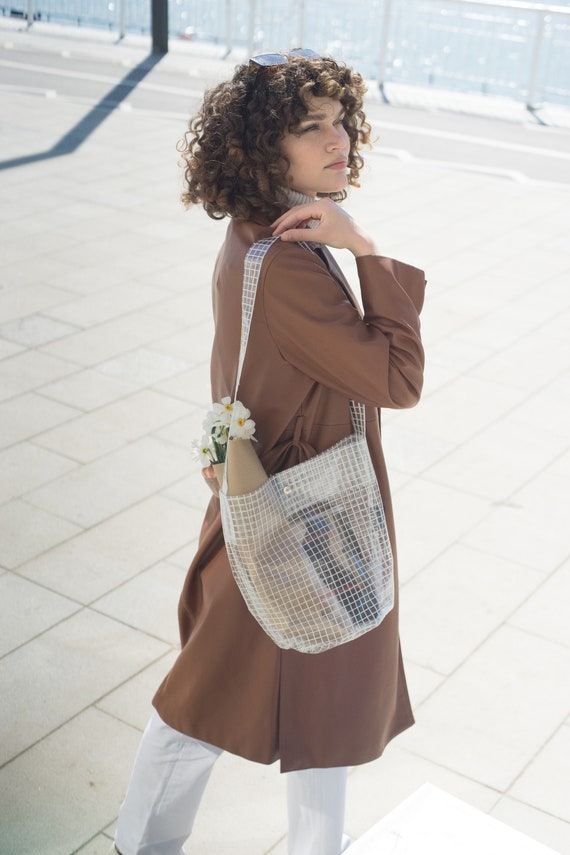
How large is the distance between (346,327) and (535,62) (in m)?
14.0

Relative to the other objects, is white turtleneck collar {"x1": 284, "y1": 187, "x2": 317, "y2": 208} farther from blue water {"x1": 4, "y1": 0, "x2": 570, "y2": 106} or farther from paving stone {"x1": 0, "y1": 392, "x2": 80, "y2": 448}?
blue water {"x1": 4, "y1": 0, "x2": 570, "y2": 106}

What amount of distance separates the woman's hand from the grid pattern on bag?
6 cm

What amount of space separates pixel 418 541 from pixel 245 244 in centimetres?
232

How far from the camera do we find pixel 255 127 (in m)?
2.19

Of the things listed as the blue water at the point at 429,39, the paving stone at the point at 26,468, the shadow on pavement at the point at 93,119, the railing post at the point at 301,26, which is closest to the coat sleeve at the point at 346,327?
the paving stone at the point at 26,468

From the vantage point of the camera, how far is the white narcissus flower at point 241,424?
2.19 meters

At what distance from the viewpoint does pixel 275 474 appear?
2199 millimetres

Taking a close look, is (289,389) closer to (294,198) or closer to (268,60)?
(294,198)

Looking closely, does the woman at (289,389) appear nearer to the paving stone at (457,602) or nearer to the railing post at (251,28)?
the paving stone at (457,602)

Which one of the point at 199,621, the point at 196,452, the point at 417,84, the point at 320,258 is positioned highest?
the point at 320,258

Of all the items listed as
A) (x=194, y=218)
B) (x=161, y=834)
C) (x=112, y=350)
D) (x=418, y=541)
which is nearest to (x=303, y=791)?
(x=161, y=834)

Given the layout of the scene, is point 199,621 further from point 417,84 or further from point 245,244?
point 417,84

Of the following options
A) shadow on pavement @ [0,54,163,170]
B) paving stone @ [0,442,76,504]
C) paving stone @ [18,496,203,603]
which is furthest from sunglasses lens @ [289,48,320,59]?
shadow on pavement @ [0,54,163,170]

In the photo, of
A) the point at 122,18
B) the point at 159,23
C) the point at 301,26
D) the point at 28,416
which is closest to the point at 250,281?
the point at 28,416
